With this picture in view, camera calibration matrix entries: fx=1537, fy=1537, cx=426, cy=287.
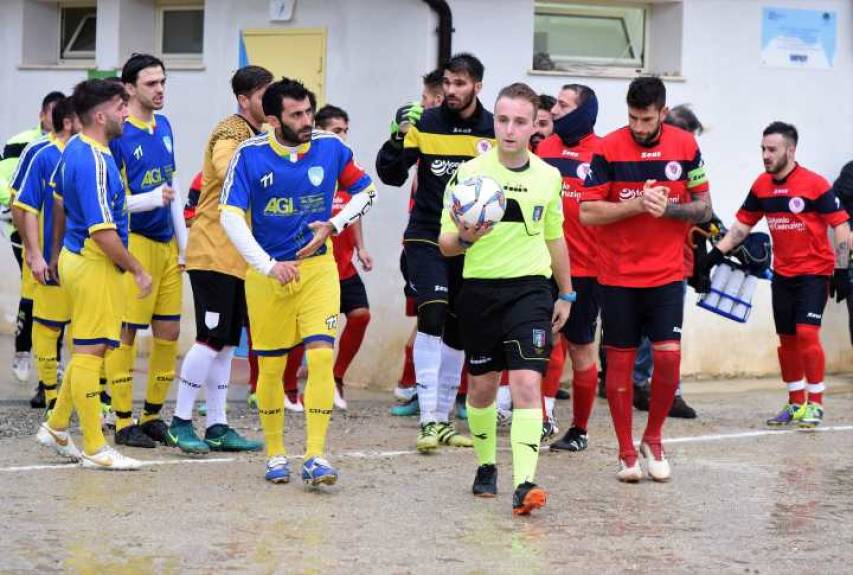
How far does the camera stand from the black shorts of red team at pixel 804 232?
10.6 m

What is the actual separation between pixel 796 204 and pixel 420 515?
467 centimetres

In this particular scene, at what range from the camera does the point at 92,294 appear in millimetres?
7934

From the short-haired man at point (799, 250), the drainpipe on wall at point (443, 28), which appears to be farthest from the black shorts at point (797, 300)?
the drainpipe on wall at point (443, 28)

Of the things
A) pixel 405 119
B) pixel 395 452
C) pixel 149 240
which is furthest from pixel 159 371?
pixel 405 119

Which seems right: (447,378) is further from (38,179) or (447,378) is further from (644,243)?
(38,179)

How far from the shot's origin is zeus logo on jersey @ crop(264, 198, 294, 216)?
780 cm

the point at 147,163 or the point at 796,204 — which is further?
the point at 796,204

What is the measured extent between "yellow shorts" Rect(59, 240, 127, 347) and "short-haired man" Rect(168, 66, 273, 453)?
809 mm

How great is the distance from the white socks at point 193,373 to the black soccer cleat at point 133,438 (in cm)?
29

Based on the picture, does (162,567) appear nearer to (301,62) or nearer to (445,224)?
(445,224)

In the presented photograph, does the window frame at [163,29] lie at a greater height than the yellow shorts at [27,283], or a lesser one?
greater

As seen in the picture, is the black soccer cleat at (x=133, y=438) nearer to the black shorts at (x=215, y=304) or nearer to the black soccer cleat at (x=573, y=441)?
the black shorts at (x=215, y=304)

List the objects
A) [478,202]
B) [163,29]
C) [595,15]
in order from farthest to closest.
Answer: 1. [163,29]
2. [595,15]
3. [478,202]

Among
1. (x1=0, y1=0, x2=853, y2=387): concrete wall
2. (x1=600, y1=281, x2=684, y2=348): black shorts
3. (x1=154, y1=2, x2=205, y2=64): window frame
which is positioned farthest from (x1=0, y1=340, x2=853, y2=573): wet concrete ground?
(x1=154, y1=2, x2=205, y2=64): window frame
